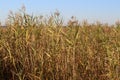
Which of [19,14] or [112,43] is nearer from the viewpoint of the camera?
[112,43]

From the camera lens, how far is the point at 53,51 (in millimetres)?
5352

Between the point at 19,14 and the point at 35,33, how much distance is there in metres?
0.40

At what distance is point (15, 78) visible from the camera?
5.44 meters

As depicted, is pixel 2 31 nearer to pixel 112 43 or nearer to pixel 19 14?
pixel 19 14

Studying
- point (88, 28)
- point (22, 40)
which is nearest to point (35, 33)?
point (22, 40)

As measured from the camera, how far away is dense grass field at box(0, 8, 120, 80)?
5242 mm

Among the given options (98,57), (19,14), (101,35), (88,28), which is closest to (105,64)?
(98,57)

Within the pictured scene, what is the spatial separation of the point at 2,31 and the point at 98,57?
66.4 inches

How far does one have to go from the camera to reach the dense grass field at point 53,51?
17.2 feet

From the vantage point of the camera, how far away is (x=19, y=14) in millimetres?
5668

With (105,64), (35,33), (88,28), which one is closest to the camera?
(105,64)

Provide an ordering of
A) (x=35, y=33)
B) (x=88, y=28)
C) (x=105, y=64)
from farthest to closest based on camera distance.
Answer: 1. (x=88, y=28)
2. (x=35, y=33)
3. (x=105, y=64)

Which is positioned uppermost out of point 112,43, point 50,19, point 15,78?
point 50,19

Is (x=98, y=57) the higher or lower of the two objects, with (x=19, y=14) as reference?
lower
